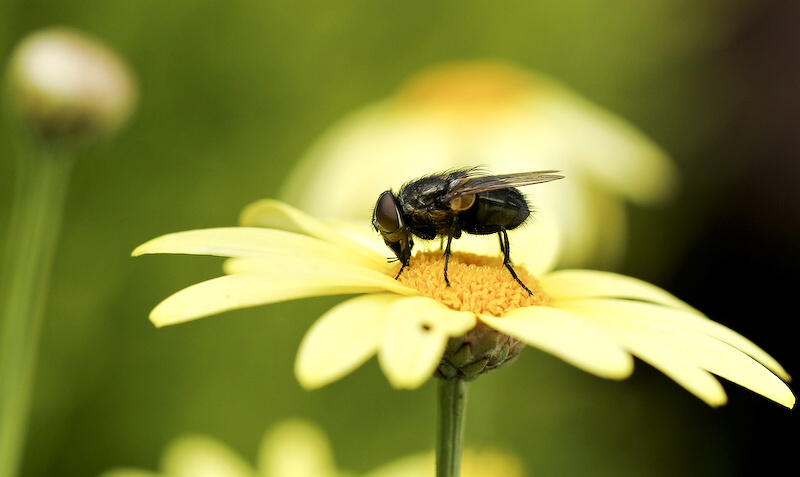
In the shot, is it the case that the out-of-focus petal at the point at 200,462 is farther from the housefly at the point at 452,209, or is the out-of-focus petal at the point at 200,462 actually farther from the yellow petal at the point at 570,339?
the yellow petal at the point at 570,339

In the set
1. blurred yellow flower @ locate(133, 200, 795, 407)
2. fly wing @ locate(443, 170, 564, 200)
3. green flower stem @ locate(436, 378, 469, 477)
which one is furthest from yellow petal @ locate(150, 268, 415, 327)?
fly wing @ locate(443, 170, 564, 200)

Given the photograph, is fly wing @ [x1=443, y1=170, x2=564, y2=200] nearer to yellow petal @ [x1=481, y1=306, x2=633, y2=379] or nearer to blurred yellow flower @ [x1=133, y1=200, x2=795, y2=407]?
blurred yellow flower @ [x1=133, y1=200, x2=795, y2=407]

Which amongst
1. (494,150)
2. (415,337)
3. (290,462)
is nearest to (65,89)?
(290,462)

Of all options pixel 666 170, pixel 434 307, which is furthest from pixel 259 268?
pixel 666 170

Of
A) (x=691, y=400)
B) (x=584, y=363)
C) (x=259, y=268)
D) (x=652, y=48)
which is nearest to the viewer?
(x=584, y=363)

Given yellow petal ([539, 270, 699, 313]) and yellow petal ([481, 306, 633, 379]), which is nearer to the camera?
yellow petal ([481, 306, 633, 379])

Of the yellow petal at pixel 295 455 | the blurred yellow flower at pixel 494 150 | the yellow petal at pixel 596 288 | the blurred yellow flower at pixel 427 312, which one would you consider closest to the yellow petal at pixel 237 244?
the blurred yellow flower at pixel 427 312

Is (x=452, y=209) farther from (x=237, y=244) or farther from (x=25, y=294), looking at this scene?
(x=25, y=294)

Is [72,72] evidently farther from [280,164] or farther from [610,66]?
[610,66]
